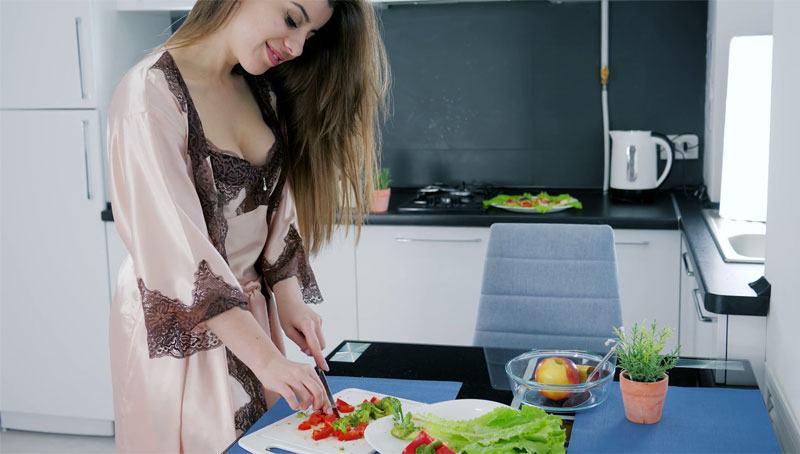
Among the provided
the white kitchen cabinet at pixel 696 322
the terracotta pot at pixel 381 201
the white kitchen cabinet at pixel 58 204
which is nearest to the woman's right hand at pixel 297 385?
the white kitchen cabinet at pixel 696 322

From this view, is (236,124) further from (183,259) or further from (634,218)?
(634,218)

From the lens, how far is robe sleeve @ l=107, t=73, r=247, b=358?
1603mm

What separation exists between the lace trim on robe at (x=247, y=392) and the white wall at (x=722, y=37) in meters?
1.95

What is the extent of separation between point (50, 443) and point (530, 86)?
2280mm

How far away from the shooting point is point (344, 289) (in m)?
3.34

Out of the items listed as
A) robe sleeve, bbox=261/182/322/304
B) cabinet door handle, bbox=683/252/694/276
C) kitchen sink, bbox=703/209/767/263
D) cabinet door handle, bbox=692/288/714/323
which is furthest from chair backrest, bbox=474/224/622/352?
robe sleeve, bbox=261/182/322/304

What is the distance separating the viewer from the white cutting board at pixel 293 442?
146 cm

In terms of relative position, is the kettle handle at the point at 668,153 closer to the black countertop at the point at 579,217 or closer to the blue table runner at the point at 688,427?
the black countertop at the point at 579,217

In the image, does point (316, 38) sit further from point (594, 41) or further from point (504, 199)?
point (594, 41)

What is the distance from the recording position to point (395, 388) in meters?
1.74

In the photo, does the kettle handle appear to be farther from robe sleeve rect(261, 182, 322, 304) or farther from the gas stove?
robe sleeve rect(261, 182, 322, 304)

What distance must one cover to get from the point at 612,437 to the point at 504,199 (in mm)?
1938

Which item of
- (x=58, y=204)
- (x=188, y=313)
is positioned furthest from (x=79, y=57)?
(x=188, y=313)

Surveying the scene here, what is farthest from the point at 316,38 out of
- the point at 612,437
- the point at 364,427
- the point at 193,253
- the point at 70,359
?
the point at 70,359
